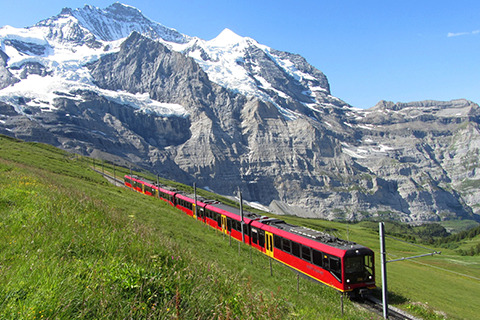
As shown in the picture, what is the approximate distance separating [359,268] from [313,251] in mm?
3755

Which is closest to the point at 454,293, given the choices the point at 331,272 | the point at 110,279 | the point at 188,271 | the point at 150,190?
the point at 331,272

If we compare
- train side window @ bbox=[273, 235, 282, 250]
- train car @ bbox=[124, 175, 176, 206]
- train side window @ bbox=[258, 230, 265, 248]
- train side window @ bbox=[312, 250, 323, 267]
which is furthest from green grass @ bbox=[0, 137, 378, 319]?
train car @ bbox=[124, 175, 176, 206]

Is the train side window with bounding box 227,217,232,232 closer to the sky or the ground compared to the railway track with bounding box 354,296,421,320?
closer to the sky

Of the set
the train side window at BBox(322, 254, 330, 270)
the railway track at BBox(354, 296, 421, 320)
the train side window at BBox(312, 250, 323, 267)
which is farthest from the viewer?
the train side window at BBox(312, 250, 323, 267)

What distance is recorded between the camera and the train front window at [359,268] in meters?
23.6

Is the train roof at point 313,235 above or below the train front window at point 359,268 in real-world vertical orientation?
above

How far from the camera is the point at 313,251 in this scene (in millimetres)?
26281

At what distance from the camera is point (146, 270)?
23.2 ft

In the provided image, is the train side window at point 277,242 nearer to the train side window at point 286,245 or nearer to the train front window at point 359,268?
the train side window at point 286,245

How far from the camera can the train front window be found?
77.5 ft

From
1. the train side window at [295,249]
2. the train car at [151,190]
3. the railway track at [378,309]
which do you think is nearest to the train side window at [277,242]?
the train side window at [295,249]

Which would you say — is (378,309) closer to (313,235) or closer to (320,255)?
(320,255)

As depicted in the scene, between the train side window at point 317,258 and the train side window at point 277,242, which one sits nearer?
the train side window at point 317,258

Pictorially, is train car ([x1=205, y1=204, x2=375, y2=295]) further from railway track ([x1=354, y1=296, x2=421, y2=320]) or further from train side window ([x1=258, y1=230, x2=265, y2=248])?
railway track ([x1=354, y1=296, x2=421, y2=320])
